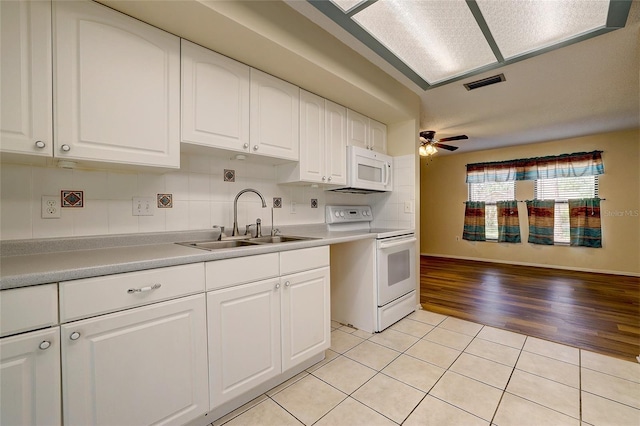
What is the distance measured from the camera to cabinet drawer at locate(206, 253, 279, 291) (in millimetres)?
1355

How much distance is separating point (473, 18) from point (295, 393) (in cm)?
251

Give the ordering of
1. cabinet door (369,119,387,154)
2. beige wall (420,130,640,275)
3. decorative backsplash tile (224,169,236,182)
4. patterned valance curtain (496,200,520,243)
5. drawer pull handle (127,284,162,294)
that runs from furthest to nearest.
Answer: patterned valance curtain (496,200,520,243), beige wall (420,130,640,275), cabinet door (369,119,387,154), decorative backsplash tile (224,169,236,182), drawer pull handle (127,284,162,294)

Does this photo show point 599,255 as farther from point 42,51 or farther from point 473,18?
point 42,51

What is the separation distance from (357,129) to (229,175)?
1352 millimetres

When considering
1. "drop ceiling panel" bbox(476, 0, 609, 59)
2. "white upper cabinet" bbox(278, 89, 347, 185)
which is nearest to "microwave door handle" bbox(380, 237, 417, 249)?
"white upper cabinet" bbox(278, 89, 347, 185)

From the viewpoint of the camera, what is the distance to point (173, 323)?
1223mm

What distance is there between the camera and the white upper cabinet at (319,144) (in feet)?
7.16

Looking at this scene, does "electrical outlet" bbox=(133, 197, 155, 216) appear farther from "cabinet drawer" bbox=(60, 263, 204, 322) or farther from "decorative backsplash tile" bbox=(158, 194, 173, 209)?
"cabinet drawer" bbox=(60, 263, 204, 322)

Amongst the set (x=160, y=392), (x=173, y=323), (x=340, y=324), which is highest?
(x=173, y=323)

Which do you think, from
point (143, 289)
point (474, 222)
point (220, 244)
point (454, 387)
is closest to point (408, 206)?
point (454, 387)

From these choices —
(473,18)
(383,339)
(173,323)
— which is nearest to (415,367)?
(383,339)

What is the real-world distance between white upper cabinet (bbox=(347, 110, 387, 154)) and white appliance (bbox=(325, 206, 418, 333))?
27.5 inches

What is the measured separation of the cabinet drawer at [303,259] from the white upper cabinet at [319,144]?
62cm

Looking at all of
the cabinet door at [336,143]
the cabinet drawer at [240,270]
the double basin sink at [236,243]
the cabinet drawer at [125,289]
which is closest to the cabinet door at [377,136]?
the cabinet door at [336,143]
